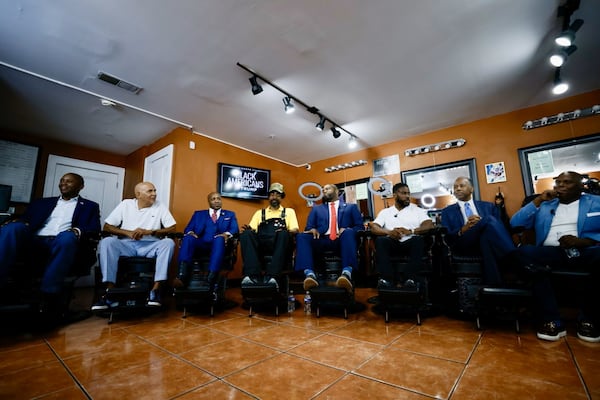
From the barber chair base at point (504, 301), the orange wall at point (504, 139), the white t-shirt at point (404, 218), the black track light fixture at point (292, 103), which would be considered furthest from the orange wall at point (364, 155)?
the barber chair base at point (504, 301)

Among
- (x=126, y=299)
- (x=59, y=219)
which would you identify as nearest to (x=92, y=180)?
(x=59, y=219)

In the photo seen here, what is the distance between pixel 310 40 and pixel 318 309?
2892mm

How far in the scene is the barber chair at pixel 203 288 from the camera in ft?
8.48

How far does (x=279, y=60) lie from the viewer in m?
3.04

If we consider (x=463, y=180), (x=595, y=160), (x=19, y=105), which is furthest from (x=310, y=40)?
(x=19, y=105)

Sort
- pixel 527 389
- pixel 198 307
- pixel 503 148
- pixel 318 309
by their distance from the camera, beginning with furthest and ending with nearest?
1. pixel 503 148
2. pixel 198 307
3. pixel 318 309
4. pixel 527 389

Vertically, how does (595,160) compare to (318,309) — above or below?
above

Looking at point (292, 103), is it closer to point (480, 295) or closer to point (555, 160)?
point (480, 295)

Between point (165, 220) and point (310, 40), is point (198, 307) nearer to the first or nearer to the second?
point (165, 220)

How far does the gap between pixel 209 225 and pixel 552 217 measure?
3.94 m

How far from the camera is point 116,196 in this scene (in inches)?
233

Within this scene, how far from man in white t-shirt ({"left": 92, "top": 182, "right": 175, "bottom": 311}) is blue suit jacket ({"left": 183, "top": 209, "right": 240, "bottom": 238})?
15.5 inches

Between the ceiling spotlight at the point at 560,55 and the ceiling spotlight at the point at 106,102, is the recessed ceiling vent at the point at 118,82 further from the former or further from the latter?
the ceiling spotlight at the point at 560,55

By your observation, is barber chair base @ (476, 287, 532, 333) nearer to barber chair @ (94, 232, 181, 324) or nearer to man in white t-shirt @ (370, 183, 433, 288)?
man in white t-shirt @ (370, 183, 433, 288)
